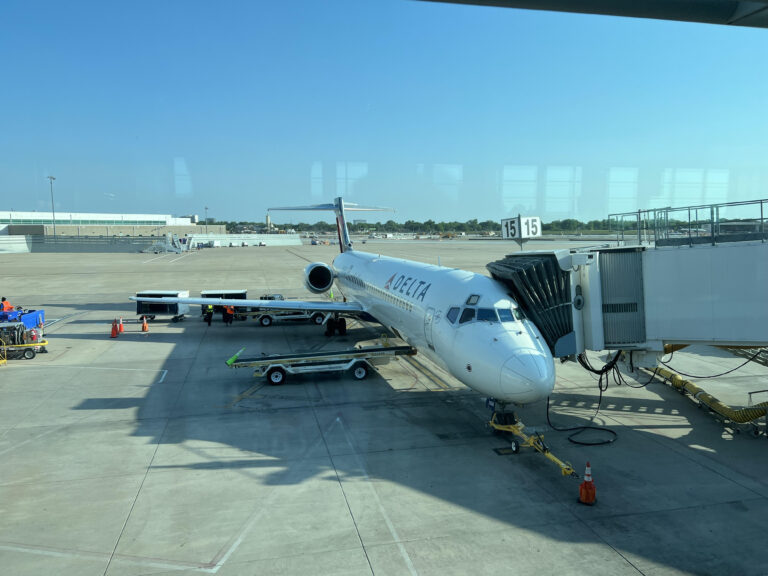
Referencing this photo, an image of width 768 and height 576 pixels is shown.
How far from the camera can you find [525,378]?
33.7 feet

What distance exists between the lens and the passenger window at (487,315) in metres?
11.5

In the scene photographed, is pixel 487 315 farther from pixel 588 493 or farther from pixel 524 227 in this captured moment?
pixel 524 227

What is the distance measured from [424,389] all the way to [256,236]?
11874 cm

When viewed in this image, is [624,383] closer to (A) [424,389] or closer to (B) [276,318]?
(A) [424,389]

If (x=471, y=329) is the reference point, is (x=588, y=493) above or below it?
below

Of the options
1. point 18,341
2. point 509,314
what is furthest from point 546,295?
point 18,341

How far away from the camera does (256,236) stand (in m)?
129

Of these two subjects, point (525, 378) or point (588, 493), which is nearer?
point (588, 493)

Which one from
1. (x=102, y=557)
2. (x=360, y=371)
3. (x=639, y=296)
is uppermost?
(x=639, y=296)

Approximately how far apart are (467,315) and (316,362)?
20.0 feet

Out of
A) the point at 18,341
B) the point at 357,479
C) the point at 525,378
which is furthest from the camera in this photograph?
the point at 18,341

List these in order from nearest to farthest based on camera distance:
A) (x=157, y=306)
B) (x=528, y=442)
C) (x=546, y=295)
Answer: (x=528, y=442) < (x=546, y=295) < (x=157, y=306)

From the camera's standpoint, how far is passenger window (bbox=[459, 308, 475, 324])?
38.9 ft

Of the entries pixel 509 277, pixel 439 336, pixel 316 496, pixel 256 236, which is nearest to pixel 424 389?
pixel 439 336
